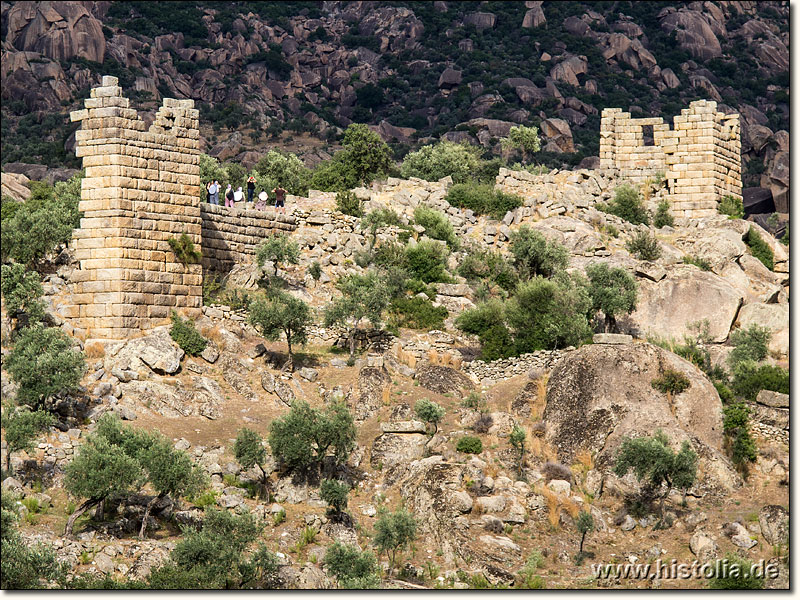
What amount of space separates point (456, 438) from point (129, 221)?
9.10 metres

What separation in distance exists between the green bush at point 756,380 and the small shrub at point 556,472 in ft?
17.8

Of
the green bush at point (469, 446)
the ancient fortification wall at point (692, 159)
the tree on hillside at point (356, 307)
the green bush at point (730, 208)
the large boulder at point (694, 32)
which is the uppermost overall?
the large boulder at point (694, 32)

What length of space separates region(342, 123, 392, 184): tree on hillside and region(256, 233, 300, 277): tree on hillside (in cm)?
1234

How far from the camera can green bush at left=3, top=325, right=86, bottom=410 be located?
2527cm

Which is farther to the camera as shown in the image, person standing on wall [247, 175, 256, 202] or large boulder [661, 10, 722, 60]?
large boulder [661, 10, 722, 60]

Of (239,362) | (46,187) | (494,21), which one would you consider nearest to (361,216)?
(239,362)

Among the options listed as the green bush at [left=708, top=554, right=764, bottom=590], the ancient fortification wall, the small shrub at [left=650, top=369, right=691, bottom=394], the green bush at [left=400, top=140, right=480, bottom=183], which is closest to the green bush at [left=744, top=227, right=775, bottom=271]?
the ancient fortification wall

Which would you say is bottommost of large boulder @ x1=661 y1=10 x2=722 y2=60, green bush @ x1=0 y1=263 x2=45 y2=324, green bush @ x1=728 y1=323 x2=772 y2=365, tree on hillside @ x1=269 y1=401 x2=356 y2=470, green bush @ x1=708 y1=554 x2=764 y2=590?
green bush @ x1=708 y1=554 x2=764 y2=590

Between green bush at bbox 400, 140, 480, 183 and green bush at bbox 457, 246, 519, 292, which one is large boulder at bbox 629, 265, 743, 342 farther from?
green bush at bbox 400, 140, 480, 183

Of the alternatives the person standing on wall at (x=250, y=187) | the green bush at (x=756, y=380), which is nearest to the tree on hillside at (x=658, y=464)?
the green bush at (x=756, y=380)

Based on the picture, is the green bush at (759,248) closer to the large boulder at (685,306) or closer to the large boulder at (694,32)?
the large boulder at (685,306)

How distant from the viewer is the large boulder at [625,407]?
89.2ft

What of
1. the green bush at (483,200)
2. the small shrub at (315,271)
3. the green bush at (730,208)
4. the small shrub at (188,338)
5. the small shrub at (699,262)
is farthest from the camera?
the green bush at (730,208)

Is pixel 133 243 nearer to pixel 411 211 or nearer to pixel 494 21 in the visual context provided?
pixel 411 211
